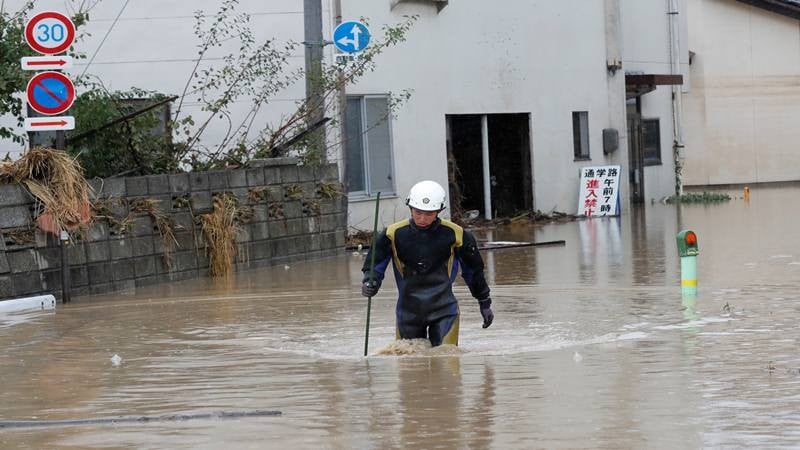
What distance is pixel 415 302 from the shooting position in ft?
36.1

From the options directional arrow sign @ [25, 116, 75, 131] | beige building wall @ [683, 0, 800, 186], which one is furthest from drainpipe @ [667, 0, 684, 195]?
directional arrow sign @ [25, 116, 75, 131]

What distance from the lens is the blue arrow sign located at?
74.9 feet

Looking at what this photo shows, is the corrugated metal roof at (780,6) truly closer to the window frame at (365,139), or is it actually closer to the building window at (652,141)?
the building window at (652,141)

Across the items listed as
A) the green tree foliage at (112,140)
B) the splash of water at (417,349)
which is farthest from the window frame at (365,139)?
the splash of water at (417,349)

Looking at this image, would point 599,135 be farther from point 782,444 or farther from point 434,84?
point 782,444

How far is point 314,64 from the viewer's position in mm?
22547

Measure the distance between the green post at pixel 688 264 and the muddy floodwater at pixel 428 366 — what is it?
35cm

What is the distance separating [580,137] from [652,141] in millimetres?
6504

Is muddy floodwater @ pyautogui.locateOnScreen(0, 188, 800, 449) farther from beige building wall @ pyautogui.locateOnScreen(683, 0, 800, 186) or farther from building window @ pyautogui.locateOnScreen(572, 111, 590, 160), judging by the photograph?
beige building wall @ pyautogui.locateOnScreen(683, 0, 800, 186)

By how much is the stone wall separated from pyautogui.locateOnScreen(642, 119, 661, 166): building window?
1633cm

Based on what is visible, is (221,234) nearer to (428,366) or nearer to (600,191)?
(428,366)

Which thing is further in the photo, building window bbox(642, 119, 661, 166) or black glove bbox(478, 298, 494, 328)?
building window bbox(642, 119, 661, 166)

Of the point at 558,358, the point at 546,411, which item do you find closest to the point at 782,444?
the point at 546,411

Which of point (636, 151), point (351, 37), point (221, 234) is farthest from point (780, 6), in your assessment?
point (221, 234)
